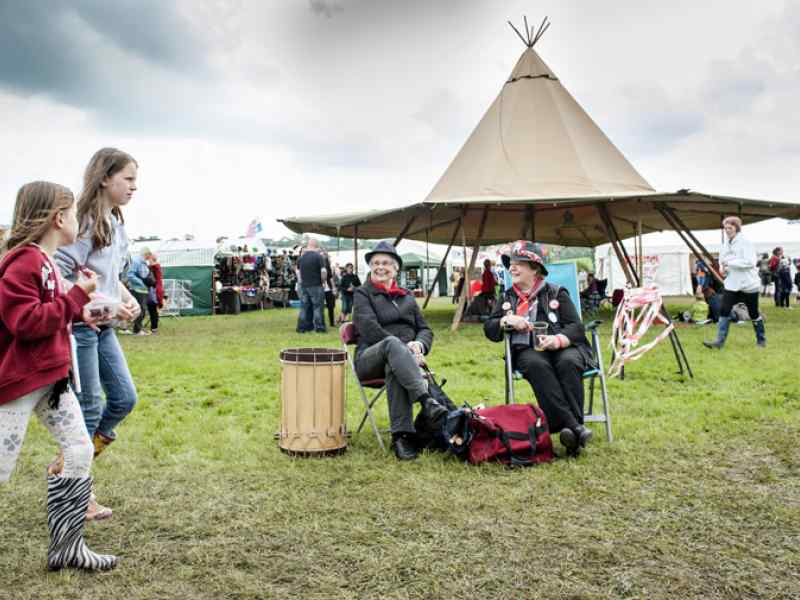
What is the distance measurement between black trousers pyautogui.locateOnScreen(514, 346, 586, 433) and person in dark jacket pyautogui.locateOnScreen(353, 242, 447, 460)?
660mm

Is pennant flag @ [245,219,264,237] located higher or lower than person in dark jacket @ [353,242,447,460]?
higher

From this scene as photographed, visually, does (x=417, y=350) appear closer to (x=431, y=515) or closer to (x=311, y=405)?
(x=311, y=405)

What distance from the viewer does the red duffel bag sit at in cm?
374

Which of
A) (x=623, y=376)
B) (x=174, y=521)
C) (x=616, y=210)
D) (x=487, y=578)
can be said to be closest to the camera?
(x=487, y=578)

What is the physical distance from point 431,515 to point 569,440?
3.78ft

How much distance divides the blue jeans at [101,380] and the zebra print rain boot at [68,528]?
44 centimetres

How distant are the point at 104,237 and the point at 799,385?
5668 millimetres

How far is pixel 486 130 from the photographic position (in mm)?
13617

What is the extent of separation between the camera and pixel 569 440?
3.79 meters

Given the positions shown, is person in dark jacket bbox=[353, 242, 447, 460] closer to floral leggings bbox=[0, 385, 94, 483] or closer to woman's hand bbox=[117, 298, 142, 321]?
woman's hand bbox=[117, 298, 142, 321]

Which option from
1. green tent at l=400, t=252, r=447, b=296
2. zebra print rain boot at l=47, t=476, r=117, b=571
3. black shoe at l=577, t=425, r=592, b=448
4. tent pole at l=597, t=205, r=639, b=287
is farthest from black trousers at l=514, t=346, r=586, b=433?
green tent at l=400, t=252, r=447, b=296

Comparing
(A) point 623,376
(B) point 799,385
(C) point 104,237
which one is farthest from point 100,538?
(B) point 799,385

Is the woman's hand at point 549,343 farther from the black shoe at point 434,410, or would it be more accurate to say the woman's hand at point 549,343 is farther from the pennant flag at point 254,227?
the pennant flag at point 254,227

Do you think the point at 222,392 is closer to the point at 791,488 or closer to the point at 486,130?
the point at 791,488
